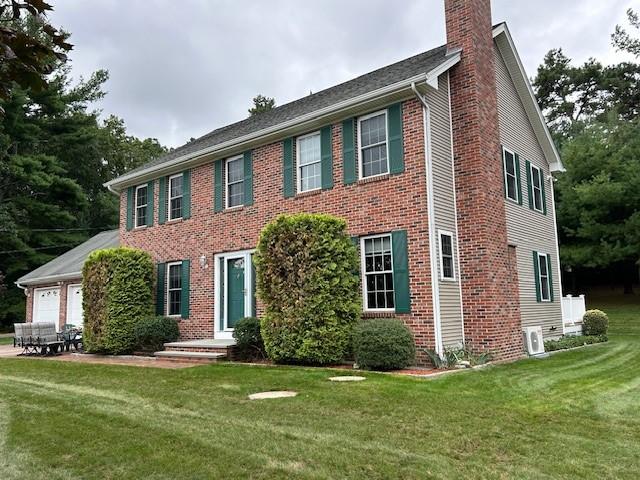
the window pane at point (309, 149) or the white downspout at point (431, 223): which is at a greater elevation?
the window pane at point (309, 149)

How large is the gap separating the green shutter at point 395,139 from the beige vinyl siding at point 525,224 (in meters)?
3.33

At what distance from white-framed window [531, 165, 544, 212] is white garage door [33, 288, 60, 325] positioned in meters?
18.1

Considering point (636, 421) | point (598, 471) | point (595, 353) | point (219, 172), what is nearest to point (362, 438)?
point (598, 471)

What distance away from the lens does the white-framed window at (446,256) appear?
1022cm

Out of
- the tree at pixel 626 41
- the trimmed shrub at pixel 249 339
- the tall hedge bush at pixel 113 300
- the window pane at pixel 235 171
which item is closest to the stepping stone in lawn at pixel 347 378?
the trimmed shrub at pixel 249 339

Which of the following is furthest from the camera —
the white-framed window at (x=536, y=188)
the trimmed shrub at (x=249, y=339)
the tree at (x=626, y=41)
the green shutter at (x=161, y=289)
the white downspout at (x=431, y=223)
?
the tree at (x=626, y=41)

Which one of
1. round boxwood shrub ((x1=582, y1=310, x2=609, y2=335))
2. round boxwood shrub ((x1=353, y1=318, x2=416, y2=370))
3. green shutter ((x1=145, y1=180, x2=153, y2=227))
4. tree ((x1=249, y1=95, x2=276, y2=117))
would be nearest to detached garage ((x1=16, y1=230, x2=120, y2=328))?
green shutter ((x1=145, y1=180, x2=153, y2=227))

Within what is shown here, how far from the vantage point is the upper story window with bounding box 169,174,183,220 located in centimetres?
1518

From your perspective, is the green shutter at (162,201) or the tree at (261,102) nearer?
the green shutter at (162,201)

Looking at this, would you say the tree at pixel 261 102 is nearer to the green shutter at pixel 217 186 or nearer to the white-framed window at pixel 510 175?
the green shutter at pixel 217 186

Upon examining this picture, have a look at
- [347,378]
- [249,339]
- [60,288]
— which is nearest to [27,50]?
[347,378]

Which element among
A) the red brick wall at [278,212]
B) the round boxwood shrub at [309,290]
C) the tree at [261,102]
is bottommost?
the round boxwood shrub at [309,290]

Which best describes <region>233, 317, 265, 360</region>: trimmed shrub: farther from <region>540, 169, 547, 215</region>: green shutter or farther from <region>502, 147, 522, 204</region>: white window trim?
<region>540, 169, 547, 215</region>: green shutter

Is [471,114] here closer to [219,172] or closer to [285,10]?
[285,10]
